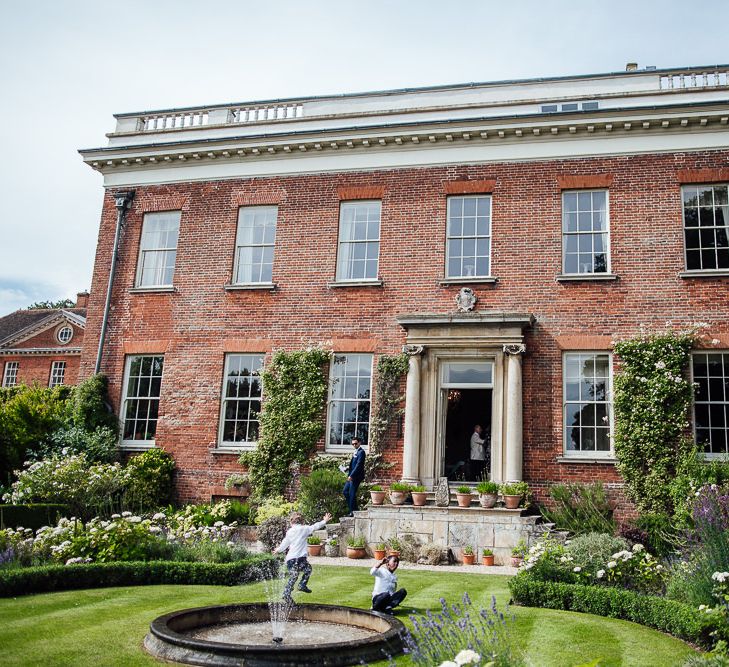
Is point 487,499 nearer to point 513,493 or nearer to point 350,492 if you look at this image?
point 513,493

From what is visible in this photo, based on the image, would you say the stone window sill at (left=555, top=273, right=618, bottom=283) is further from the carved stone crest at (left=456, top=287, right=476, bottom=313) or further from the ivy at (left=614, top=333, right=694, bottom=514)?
the carved stone crest at (left=456, top=287, right=476, bottom=313)

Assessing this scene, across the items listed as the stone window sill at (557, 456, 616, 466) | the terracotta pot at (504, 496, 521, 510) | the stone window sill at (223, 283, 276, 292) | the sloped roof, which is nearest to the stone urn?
the terracotta pot at (504, 496, 521, 510)

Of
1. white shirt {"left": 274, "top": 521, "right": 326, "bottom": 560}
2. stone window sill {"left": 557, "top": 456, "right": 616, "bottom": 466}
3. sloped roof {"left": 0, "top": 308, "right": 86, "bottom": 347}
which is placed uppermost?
sloped roof {"left": 0, "top": 308, "right": 86, "bottom": 347}

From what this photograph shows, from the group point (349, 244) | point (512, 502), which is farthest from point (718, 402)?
point (349, 244)

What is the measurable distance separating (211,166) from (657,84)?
471 inches

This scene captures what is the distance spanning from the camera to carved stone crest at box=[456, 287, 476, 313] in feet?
56.2

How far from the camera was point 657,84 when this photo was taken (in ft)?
58.7

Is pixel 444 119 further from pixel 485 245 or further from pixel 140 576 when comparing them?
pixel 140 576

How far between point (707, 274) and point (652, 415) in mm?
3542

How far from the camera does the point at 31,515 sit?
14.8 meters

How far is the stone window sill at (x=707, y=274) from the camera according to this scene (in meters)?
16.1

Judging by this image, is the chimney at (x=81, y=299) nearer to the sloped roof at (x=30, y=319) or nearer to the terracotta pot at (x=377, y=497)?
the sloped roof at (x=30, y=319)

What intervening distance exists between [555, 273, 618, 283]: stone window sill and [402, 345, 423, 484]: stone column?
3703 millimetres

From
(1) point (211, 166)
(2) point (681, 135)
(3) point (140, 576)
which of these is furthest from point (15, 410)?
(2) point (681, 135)
